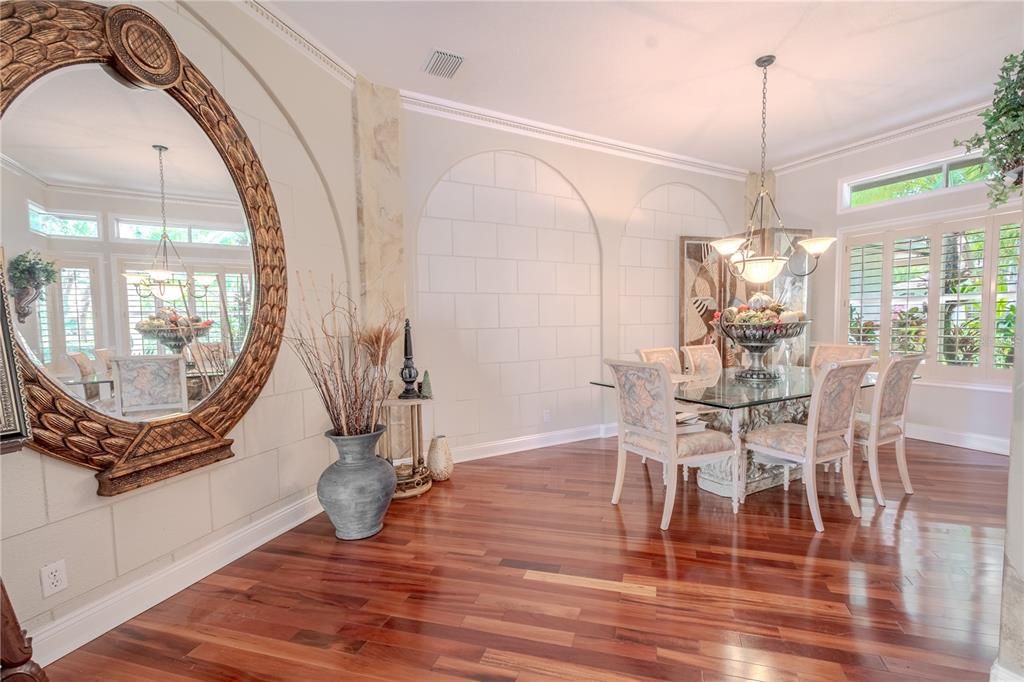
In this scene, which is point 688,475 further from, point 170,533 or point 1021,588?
point 170,533

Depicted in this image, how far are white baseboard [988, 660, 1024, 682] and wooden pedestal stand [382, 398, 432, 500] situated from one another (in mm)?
2773

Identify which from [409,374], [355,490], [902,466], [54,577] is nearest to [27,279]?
[54,577]

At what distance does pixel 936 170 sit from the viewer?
4.14m

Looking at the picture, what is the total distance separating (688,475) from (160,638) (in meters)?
3.24

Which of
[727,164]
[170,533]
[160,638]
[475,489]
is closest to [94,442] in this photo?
[170,533]

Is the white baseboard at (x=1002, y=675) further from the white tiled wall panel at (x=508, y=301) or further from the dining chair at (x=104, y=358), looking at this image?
the dining chair at (x=104, y=358)

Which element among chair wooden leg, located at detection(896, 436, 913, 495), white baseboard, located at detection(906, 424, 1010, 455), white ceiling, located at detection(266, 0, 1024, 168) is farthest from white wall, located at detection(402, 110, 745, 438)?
white baseboard, located at detection(906, 424, 1010, 455)

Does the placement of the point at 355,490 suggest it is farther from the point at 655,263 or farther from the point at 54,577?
the point at 655,263

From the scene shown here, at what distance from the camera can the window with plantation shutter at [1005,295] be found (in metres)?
3.65

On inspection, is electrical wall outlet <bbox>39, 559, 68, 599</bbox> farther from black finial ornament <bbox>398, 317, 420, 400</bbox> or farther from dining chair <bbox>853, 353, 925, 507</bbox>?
dining chair <bbox>853, 353, 925, 507</bbox>

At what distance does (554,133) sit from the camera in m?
4.17

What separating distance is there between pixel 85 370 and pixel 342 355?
1.25 metres

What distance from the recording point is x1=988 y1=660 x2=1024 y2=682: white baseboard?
1288 millimetres

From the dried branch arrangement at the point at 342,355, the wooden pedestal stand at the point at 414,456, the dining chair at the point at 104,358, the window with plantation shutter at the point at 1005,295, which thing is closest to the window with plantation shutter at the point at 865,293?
the window with plantation shutter at the point at 1005,295
